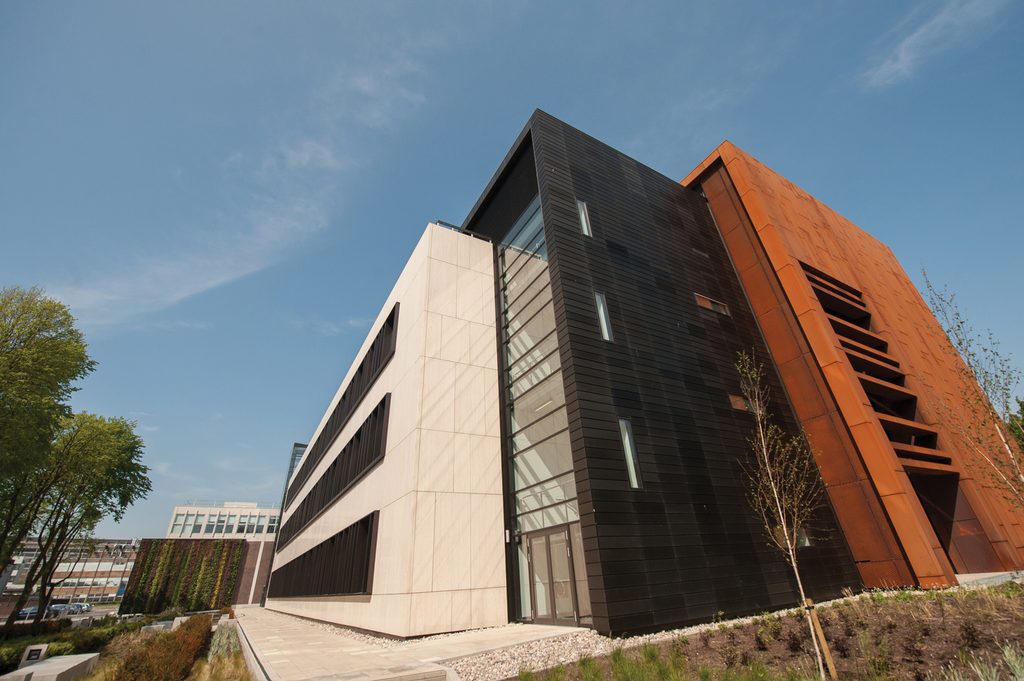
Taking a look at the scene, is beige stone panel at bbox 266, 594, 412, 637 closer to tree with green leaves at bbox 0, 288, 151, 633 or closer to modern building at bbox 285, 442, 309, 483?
tree with green leaves at bbox 0, 288, 151, 633

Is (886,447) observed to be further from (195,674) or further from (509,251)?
(195,674)

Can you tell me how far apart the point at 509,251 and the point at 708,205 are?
43.4 feet

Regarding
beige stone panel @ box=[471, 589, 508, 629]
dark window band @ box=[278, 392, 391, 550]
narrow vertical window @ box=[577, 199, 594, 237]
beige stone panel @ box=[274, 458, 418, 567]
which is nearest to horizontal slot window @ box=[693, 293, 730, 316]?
narrow vertical window @ box=[577, 199, 594, 237]

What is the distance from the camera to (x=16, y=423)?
1652cm

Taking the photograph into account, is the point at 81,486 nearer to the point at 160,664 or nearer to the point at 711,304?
the point at 160,664

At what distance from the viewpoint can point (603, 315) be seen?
15.0 metres

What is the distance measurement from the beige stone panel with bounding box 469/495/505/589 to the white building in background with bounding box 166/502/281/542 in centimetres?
8332

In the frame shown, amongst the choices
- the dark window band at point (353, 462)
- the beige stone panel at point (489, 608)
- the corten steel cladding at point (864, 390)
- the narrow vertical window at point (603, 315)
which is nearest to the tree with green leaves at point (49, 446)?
the dark window band at point (353, 462)

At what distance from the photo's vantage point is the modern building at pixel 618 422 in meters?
12.4

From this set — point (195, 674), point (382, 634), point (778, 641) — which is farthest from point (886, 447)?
point (195, 674)

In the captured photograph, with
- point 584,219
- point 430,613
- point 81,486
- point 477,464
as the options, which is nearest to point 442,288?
point 584,219

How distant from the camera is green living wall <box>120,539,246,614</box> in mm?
45438

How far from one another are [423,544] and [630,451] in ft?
22.3

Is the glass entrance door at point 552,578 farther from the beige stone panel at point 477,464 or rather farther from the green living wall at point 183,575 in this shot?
the green living wall at point 183,575
